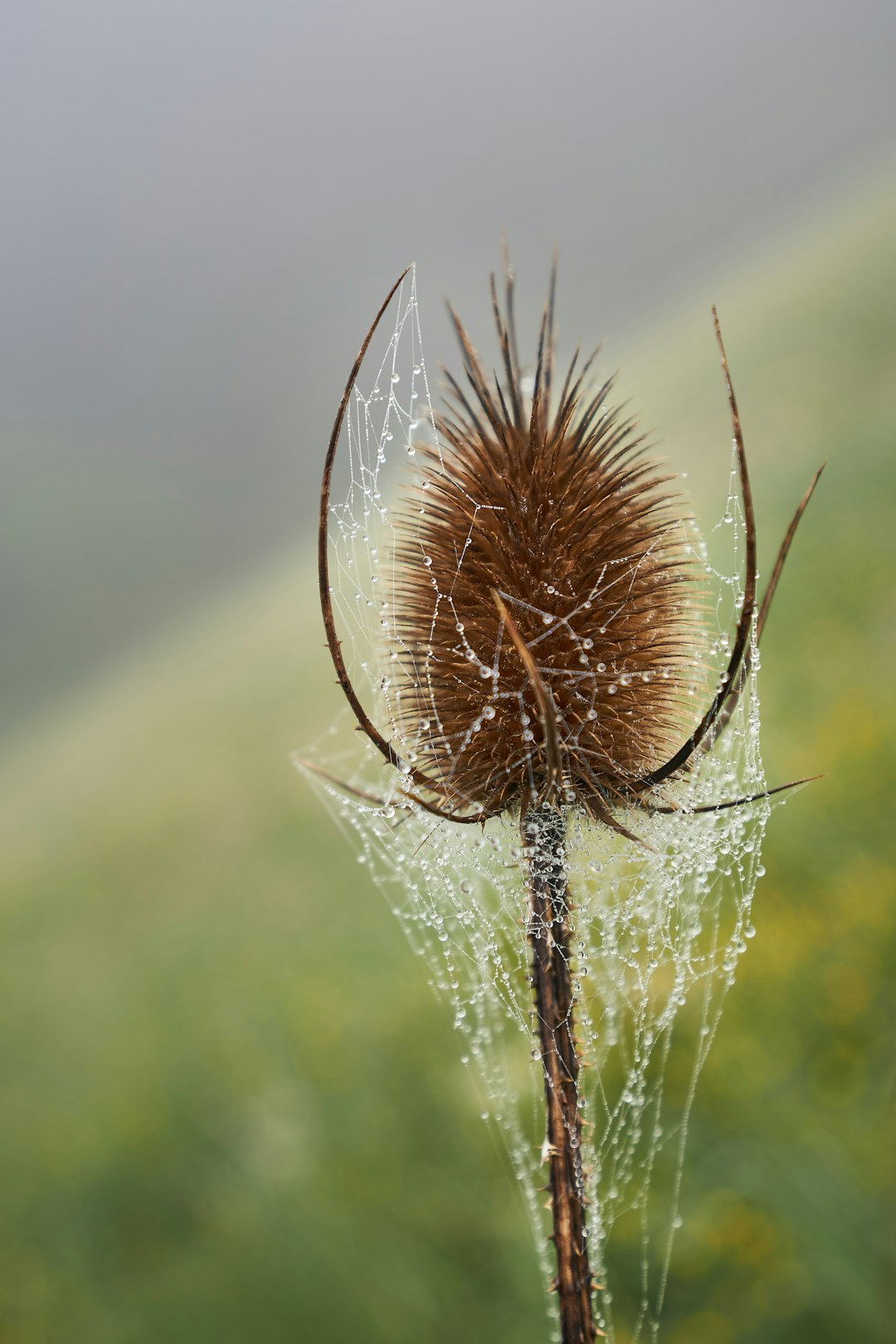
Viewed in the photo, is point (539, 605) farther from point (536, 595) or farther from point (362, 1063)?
point (362, 1063)

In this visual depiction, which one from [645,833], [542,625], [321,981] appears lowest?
[645,833]

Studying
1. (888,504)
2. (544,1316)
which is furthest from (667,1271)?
(888,504)

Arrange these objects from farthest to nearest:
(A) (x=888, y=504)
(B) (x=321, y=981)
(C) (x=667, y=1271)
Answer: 1. (A) (x=888, y=504)
2. (B) (x=321, y=981)
3. (C) (x=667, y=1271)

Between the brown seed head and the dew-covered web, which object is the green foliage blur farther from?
the brown seed head

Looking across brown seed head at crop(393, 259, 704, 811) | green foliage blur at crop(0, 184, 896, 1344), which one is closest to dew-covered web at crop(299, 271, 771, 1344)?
brown seed head at crop(393, 259, 704, 811)

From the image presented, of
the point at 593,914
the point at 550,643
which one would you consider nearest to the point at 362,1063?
the point at 593,914

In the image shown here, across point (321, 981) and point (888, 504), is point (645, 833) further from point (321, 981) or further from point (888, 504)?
point (888, 504)

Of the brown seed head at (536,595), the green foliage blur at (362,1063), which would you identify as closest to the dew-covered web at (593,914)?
the brown seed head at (536,595)
